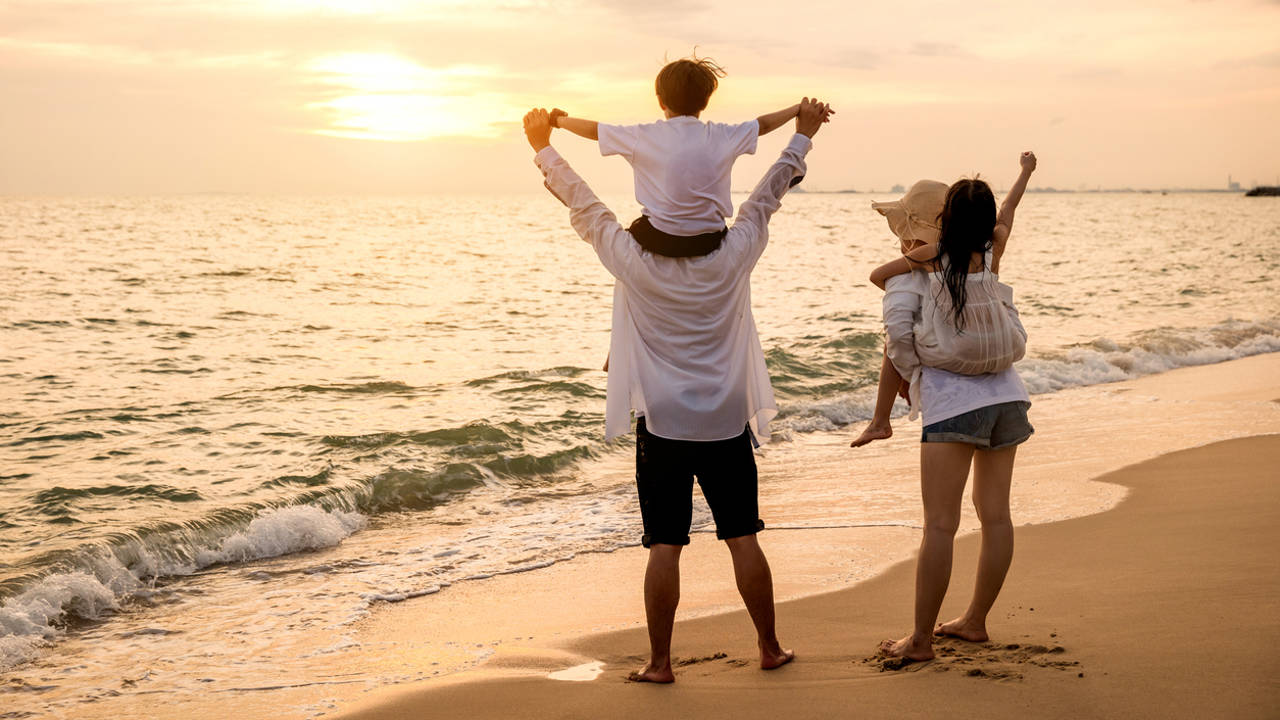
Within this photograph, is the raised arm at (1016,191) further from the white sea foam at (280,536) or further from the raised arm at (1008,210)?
the white sea foam at (280,536)

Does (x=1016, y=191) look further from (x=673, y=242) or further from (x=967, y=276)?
(x=673, y=242)

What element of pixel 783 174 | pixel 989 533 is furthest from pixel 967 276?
pixel 989 533

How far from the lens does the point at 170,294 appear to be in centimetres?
2447

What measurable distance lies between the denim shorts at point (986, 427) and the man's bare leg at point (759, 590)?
73cm

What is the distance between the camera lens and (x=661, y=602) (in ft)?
12.6

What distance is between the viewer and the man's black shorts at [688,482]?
3.71 meters

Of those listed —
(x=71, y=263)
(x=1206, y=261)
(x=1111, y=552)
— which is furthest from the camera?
(x=1206, y=261)

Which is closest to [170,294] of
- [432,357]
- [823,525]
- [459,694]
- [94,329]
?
[94,329]

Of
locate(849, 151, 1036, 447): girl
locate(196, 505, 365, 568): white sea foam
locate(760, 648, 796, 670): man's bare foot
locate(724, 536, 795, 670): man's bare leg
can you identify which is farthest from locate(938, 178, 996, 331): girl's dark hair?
locate(196, 505, 365, 568): white sea foam

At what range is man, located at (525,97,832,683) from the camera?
3572 mm

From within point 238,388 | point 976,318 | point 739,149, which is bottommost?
point 238,388

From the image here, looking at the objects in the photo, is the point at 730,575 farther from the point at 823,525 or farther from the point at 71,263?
the point at 71,263

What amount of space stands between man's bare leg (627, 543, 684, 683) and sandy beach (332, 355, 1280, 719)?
0.07 metres

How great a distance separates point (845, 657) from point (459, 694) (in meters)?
1.52
